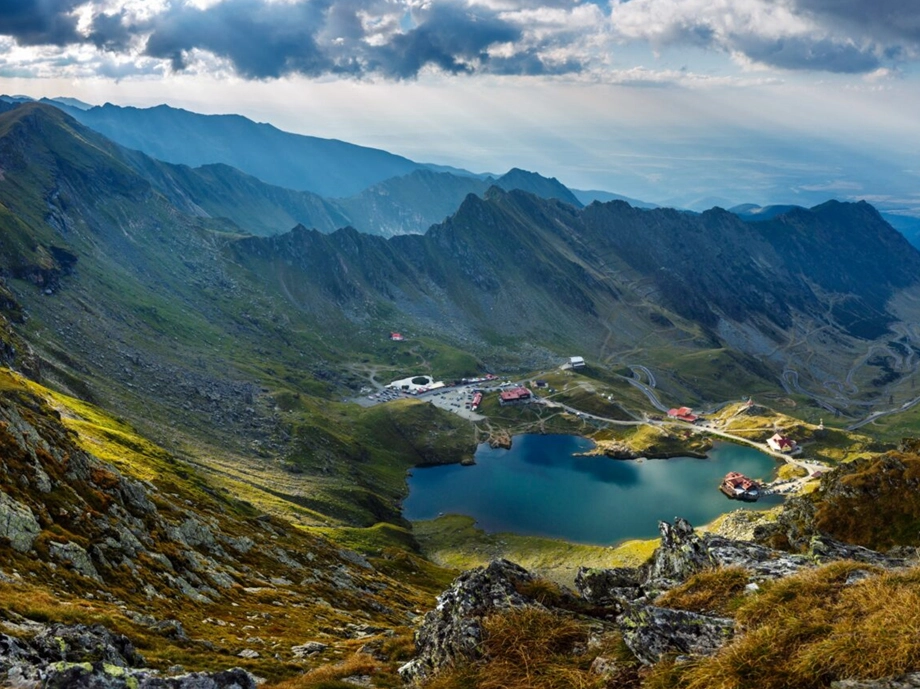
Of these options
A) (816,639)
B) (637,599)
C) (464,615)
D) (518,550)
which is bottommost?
(518,550)

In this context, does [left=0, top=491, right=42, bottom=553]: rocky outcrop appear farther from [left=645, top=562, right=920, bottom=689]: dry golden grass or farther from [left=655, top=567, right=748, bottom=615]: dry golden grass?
[left=645, top=562, right=920, bottom=689]: dry golden grass

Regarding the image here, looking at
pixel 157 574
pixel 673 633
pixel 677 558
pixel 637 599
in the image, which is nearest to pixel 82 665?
pixel 673 633

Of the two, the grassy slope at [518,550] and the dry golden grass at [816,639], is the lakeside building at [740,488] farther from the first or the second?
the dry golden grass at [816,639]

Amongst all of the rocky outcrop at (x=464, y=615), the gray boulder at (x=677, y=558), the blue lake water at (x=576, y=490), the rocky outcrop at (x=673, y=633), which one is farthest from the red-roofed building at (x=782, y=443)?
the rocky outcrop at (x=673, y=633)

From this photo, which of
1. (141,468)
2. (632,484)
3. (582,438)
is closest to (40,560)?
(141,468)

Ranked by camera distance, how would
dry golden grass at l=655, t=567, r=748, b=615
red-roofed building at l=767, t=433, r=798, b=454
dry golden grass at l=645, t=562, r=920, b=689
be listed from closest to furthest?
dry golden grass at l=645, t=562, r=920, b=689 < dry golden grass at l=655, t=567, r=748, b=615 < red-roofed building at l=767, t=433, r=798, b=454

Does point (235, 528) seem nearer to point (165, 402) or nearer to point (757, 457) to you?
point (165, 402)

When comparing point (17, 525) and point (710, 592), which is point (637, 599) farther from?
point (17, 525)

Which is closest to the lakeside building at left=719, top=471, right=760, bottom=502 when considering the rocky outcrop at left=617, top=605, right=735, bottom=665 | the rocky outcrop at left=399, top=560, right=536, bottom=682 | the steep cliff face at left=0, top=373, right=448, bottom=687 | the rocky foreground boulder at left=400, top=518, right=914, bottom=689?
the steep cliff face at left=0, top=373, right=448, bottom=687

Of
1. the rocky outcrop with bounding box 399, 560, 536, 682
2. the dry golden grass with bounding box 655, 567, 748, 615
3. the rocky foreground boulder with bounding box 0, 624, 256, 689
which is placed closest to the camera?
the rocky foreground boulder with bounding box 0, 624, 256, 689
